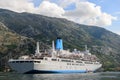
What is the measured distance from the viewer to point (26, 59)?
181875 millimetres

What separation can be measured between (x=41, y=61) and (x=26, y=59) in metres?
10.1

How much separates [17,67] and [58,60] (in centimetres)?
3021

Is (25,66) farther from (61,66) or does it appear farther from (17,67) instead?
(61,66)

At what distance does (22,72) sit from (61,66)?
31294 mm

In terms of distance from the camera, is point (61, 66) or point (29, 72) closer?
point (29, 72)

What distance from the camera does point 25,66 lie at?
179375 mm

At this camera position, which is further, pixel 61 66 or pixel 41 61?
pixel 61 66

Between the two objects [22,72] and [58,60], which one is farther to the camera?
[58,60]

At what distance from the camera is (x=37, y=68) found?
177 meters

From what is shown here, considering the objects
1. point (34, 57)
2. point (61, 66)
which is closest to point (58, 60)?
point (61, 66)

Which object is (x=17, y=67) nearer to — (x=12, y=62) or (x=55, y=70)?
(x=12, y=62)

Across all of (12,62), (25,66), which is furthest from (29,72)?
(12,62)

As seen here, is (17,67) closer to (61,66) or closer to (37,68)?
(37,68)

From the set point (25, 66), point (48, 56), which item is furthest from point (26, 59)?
point (48, 56)
